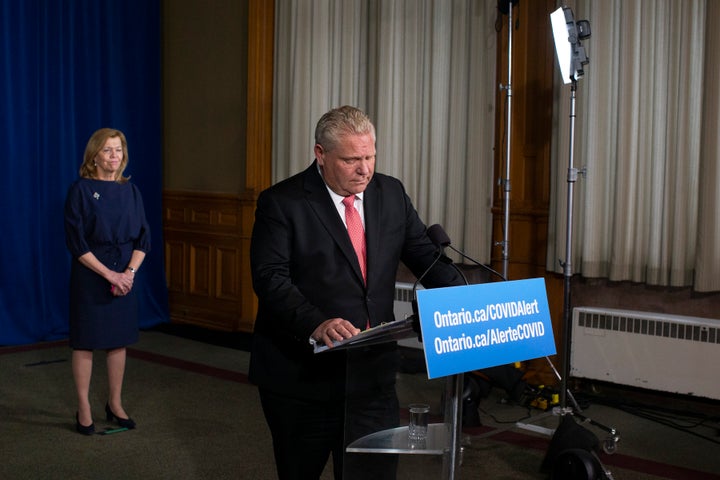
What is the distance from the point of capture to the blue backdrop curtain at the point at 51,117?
6488 millimetres

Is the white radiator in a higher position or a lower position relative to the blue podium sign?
lower

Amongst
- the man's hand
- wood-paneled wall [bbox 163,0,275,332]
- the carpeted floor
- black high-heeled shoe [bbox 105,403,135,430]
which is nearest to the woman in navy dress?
black high-heeled shoe [bbox 105,403,135,430]

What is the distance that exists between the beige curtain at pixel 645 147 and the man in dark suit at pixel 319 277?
2.89 meters

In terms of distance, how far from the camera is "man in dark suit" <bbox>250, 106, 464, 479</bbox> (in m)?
2.28

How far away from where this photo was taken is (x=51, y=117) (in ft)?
22.1

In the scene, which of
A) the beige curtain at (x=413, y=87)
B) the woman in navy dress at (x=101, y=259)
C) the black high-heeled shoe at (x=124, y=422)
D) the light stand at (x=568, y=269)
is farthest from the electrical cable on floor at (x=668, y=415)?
the woman in navy dress at (x=101, y=259)

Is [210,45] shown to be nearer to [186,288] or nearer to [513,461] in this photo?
[186,288]

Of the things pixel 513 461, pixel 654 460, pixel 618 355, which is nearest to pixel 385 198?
pixel 513 461

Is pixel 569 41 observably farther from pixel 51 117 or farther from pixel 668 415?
pixel 51 117

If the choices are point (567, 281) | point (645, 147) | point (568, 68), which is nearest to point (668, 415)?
point (567, 281)

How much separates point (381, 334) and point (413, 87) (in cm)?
424

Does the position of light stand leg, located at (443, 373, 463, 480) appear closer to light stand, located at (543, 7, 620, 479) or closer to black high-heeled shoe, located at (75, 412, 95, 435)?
light stand, located at (543, 7, 620, 479)

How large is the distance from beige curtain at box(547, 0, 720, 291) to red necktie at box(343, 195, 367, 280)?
117 inches

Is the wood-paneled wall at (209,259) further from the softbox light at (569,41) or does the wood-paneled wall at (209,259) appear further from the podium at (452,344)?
the podium at (452,344)
